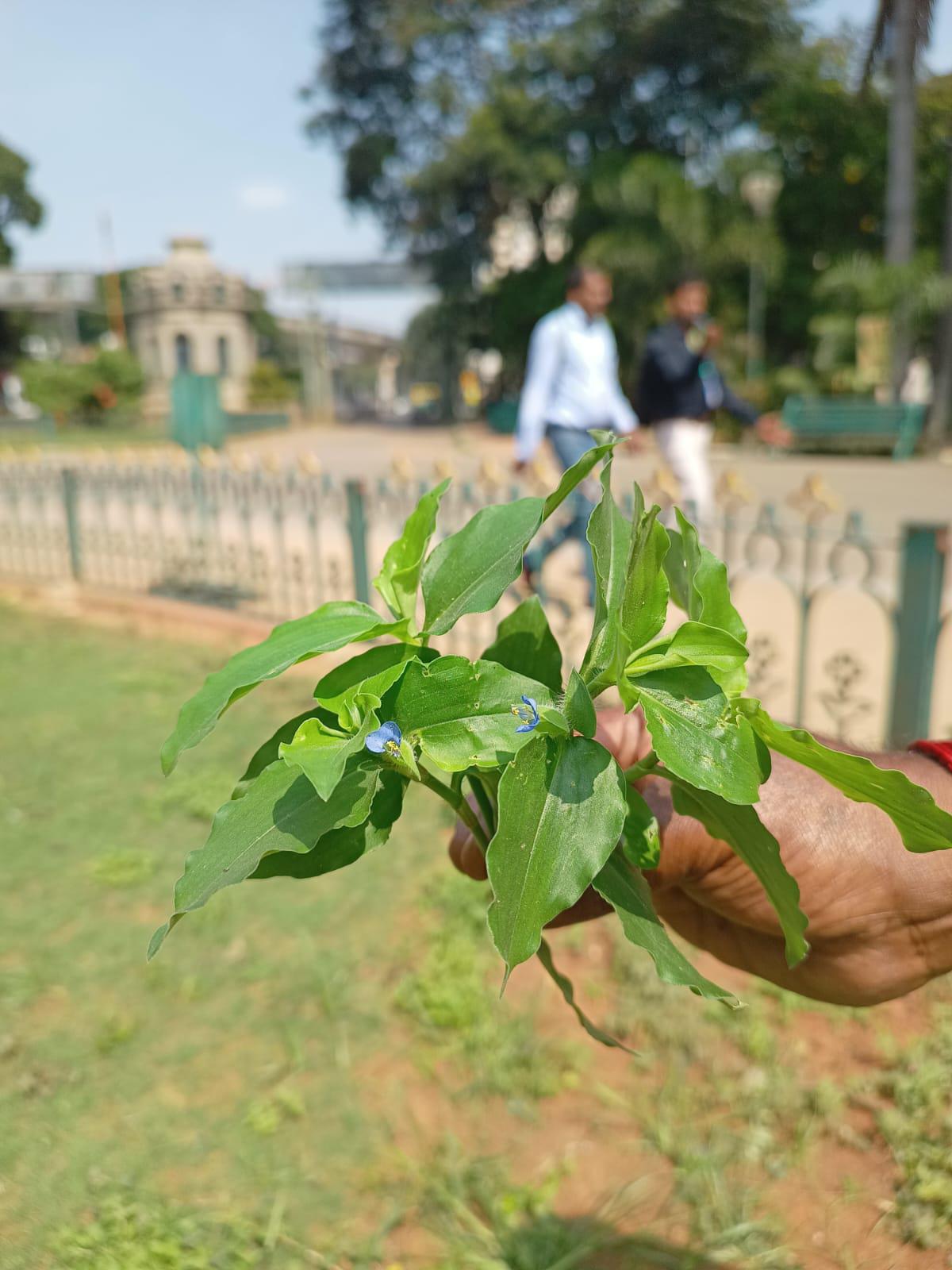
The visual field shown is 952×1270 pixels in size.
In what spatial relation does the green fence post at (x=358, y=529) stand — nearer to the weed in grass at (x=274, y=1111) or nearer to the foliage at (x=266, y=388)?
the weed in grass at (x=274, y=1111)

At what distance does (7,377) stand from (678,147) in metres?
24.6

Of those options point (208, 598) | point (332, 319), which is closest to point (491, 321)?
point (332, 319)

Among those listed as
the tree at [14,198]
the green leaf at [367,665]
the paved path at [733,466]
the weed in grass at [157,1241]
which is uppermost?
the tree at [14,198]

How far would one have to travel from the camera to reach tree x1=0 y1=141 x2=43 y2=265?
132 feet

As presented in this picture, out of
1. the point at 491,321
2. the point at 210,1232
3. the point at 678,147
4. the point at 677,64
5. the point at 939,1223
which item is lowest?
the point at 210,1232

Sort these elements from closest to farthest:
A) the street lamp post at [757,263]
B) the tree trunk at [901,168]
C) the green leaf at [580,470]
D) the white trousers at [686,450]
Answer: the green leaf at [580,470], the white trousers at [686,450], the tree trunk at [901,168], the street lamp post at [757,263]

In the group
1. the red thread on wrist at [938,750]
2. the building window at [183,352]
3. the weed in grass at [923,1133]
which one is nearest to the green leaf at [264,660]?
the red thread on wrist at [938,750]

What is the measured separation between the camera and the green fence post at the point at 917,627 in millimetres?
2568

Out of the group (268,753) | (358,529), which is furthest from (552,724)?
(358,529)

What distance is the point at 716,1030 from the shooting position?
1.95 m

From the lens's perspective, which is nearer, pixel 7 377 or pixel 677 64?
pixel 677 64

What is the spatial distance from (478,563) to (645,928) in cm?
26

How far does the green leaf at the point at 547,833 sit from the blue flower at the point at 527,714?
0.02 m

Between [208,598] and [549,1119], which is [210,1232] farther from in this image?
[208,598]
